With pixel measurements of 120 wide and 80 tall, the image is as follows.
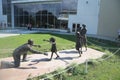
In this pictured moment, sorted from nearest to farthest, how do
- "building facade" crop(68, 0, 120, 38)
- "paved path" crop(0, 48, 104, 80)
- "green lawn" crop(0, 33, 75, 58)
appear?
1. "paved path" crop(0, 48, 104, 80)
2. "green lawn" crop(0, 33, 75, 58)
3. "building facade" crop(68, 0, 120, 38)

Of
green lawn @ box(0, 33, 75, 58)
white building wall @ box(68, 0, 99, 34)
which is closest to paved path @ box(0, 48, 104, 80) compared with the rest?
green lawn @ box(0, 33, 75, 58)

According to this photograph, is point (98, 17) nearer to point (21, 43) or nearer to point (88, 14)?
point (88, 14)

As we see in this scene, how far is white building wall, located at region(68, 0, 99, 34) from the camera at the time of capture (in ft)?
106

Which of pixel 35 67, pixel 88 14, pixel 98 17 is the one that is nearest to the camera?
pixel 35 67

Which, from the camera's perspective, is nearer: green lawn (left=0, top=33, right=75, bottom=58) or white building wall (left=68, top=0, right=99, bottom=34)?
green lawn (left=0, top=33, right=75, bottom=58)

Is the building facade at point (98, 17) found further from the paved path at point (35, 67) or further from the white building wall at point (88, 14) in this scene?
the paved path at point (35, 67)

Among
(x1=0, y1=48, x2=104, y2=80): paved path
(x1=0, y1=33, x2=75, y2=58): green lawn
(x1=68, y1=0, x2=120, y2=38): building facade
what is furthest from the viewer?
(x1=68, y1=0, x2=120, y2=38): building facade

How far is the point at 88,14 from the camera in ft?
109

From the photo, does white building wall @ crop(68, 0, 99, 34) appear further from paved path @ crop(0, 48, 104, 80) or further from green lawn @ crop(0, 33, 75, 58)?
paved path @ crop(0, 48, 104, 80)

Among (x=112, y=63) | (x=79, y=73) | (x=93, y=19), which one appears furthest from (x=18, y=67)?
(x=93, y=19)

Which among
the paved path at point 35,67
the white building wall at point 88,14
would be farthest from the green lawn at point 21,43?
the white building wall at point 88,14

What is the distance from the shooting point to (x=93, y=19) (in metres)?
32.5

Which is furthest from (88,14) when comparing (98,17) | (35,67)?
(35,67)

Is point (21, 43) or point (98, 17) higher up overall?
point (98, 17)
